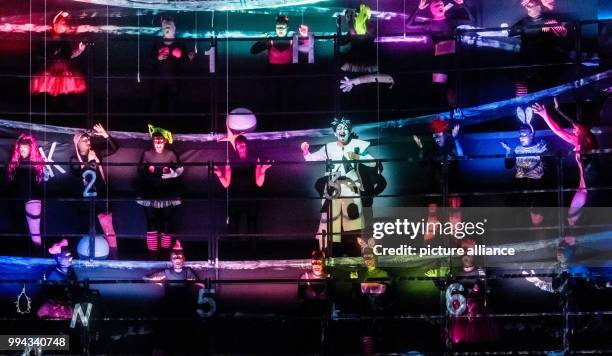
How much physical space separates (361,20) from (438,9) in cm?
63

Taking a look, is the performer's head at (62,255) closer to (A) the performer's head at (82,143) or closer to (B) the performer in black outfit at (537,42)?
(A) the performer's head at (82,143)

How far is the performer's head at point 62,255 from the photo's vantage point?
7.20m

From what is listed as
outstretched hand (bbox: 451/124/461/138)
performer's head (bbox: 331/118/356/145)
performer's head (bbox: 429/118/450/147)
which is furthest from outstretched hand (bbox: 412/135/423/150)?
performer's head (bbox: 331/118/356/145)

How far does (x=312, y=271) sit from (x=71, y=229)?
2.01 m

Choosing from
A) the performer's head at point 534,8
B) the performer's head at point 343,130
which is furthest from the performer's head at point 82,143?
the performer's head at point 534,8

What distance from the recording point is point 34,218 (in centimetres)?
731

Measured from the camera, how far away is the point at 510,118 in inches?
281

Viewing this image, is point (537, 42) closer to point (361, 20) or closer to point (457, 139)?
point (457, 139)

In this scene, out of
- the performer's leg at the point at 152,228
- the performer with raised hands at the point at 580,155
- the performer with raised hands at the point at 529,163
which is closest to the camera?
the performer with raised hands at the point at 580,155

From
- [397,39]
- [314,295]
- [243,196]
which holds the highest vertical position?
[397,39]

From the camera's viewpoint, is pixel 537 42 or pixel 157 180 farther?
pixel 157 180

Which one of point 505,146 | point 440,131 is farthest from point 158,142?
point 505,146

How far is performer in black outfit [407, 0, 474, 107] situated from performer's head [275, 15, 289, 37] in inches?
41.6

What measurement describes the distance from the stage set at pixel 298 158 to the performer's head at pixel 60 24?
0.06 ft
